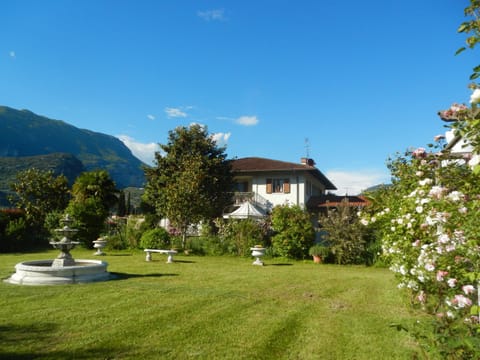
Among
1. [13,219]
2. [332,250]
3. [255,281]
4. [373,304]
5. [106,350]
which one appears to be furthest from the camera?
[13,219]

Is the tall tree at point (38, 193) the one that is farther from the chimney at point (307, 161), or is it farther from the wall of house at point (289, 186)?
the chimney at point (307, 161)

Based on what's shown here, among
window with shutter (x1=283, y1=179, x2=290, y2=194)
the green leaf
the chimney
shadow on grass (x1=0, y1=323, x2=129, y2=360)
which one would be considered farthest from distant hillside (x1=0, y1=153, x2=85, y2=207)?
the green leaf

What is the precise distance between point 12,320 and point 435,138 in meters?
7.32

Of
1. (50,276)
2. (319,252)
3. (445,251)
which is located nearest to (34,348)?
(445,251)

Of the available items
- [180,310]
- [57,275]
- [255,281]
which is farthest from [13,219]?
[180,310]


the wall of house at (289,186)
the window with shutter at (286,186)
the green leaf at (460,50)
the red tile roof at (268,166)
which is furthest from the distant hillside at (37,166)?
the green leaf at (460,50)

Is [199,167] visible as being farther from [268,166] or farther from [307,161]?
[307,161]

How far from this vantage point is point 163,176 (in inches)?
1124

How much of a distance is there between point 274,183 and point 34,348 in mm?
26750

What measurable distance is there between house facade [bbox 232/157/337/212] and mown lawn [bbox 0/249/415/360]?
19595mm

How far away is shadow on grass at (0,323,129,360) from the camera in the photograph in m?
4.46

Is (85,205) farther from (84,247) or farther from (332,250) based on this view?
(332,250)

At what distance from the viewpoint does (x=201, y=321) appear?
6.14m

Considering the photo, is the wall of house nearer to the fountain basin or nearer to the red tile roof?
the red tile roof
